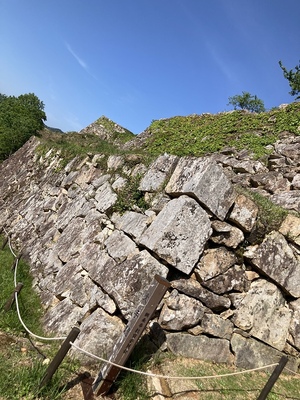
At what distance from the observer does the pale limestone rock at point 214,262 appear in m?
6.43

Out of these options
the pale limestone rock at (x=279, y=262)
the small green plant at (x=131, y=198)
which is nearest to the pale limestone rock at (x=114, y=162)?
the small green plant at (x=131, y=198)

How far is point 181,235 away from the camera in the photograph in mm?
6480

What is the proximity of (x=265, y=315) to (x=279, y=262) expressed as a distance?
1270mm

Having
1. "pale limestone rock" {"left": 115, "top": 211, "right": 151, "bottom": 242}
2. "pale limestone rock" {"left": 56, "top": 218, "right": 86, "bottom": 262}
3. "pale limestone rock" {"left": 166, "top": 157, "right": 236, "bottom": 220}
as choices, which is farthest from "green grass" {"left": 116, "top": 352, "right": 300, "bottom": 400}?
"pale limestone rock" {"left": 56, "top": 218, "right": 86, "bottom": 262}

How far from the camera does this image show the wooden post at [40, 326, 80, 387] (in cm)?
455

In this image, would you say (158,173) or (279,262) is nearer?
(279,262)

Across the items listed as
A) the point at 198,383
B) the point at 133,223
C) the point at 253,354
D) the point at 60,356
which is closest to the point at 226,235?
the point at 133,223

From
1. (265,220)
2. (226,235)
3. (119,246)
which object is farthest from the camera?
(119,246)

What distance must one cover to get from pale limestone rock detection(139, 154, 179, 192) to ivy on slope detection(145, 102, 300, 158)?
17.9 ft

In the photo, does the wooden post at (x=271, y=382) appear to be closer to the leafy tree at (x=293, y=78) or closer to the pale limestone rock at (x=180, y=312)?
the pale limestone rock at (x=180, y=312)

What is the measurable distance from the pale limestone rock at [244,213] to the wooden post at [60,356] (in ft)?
14.3

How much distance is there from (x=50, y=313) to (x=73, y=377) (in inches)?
95.7

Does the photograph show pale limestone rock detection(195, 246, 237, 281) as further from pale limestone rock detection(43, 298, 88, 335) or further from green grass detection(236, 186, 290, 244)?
pale limestone rock detection(43, 298, 88, 335)

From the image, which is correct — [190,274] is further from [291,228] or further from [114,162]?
[114,162]
